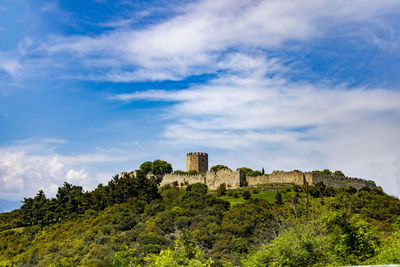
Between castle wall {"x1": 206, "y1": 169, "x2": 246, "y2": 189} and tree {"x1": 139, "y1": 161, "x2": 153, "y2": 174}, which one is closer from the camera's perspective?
castle wall {"x1": 206, "y1": 169, "x2": 246, "y2": 189}

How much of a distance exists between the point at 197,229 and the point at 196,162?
187 ft

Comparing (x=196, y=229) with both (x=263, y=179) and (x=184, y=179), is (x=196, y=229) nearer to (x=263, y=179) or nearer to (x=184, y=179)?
(x=263, y=179)

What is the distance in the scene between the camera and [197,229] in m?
42.0

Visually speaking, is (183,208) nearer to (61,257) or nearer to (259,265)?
(61,257)

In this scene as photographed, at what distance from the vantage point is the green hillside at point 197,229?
79.5ft

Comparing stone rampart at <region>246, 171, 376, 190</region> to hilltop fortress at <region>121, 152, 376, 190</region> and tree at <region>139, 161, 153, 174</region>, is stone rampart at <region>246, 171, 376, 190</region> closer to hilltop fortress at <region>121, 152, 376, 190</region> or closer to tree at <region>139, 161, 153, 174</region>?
hilltop fortress at <region>121, 152, 376, 190</region>

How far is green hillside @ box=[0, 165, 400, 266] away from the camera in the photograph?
24.2 m

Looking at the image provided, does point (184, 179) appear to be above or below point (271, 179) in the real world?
above

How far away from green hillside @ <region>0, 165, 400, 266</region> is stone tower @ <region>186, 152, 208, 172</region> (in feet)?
103

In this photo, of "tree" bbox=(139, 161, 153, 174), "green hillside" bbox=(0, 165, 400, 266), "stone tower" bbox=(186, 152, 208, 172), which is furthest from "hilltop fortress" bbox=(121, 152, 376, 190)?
"tree" bbox=(139, 161, 153, 174)

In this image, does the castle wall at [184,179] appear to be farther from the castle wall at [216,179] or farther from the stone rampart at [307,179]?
the stone rampart at [307,179]

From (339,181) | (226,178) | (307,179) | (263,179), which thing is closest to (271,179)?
(263,179)

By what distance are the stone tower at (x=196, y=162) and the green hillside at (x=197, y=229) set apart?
3143cm

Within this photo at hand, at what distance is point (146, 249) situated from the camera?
119 feet
